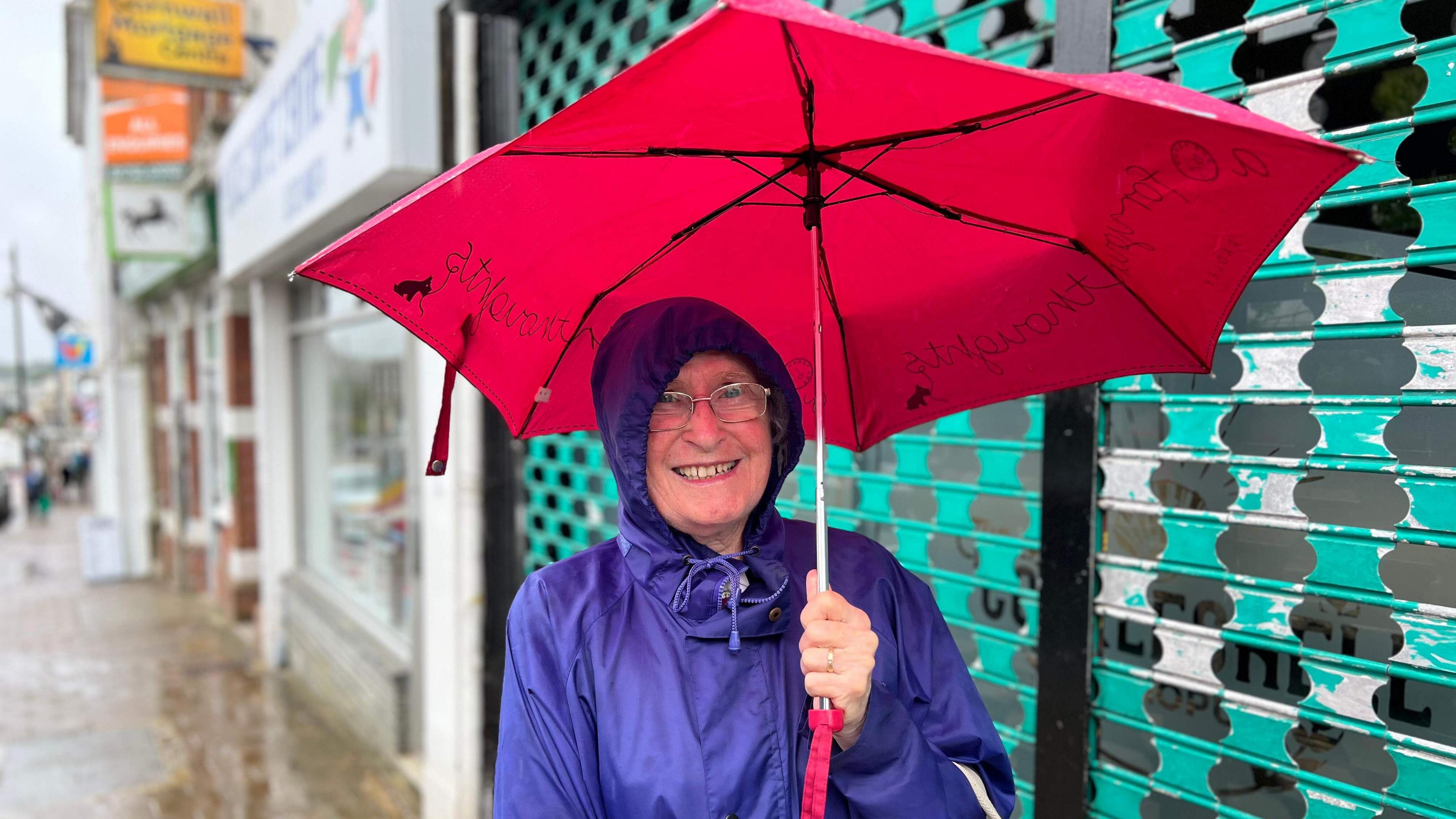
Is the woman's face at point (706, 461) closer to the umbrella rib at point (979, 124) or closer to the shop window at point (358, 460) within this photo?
the umbrella rib at point (979, 124)

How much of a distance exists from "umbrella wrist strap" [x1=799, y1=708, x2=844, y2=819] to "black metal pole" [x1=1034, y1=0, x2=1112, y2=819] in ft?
4.05

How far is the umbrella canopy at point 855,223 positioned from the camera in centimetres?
114

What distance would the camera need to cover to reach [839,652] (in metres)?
1.34

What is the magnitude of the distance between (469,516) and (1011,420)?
11.2ft

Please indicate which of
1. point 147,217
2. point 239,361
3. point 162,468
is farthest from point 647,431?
point 162,468

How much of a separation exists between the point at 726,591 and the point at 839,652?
12.1 inches

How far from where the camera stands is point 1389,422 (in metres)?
1.84

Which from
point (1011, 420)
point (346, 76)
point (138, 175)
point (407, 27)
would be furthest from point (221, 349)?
point (1011, 420)

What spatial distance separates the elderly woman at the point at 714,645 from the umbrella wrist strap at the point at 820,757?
0.03 m

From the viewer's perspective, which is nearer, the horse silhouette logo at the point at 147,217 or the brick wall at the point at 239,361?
the brick wall at the point at 239,361

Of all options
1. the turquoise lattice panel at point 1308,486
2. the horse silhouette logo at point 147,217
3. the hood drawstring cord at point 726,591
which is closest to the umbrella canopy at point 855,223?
the hood drawstring cord at point 726,591

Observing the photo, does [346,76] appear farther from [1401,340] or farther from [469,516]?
[1401,340]

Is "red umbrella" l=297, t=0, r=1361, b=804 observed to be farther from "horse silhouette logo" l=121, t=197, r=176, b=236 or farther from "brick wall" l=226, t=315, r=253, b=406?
"horse silhouette logo" l=121, t=197, r=176, b=236

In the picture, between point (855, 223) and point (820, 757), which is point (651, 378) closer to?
point (855, 223)
